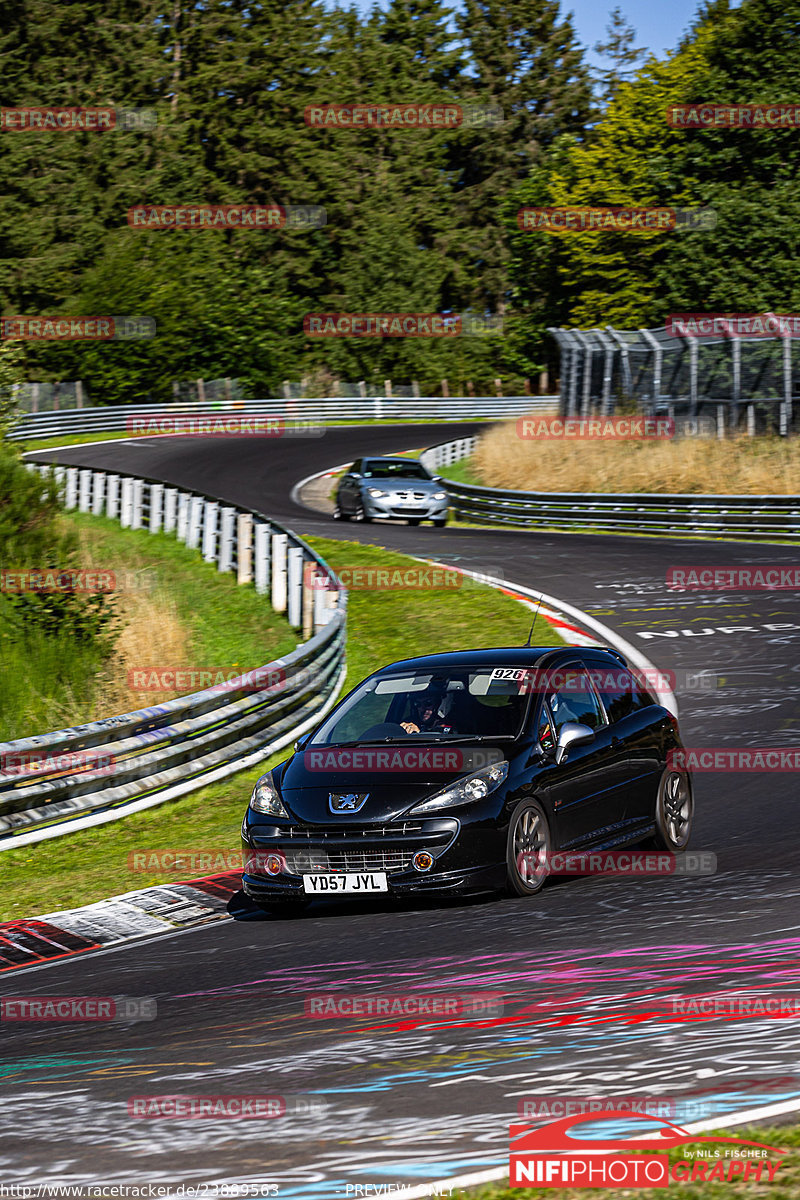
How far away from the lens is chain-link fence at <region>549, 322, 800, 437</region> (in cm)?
3269

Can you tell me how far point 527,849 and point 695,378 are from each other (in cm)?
2756

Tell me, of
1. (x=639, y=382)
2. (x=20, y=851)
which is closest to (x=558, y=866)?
(x=20, y=851)

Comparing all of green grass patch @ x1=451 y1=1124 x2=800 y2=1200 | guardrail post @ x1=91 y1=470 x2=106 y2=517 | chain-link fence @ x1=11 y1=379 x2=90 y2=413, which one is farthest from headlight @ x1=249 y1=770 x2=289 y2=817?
chain-link fence @ x1=11 y1=379 x2=90 y2=413

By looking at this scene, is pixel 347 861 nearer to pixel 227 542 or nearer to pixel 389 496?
pixel 227 542

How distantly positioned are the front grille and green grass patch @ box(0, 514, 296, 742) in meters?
5.91

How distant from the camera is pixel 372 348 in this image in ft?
246

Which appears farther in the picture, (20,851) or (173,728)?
(173,728)

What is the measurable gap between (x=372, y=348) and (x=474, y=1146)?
236 ft

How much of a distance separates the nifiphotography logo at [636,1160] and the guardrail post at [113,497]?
24.4m

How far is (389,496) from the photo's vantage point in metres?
31.8

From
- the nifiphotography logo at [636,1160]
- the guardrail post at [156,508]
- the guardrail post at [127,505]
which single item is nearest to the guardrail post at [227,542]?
the guardrail post at [156,508]

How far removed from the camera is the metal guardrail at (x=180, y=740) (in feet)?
36.9

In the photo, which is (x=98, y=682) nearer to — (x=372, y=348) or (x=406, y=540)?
(x=406, y=540)

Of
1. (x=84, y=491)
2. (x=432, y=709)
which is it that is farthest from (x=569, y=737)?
(x=84, y=491)
